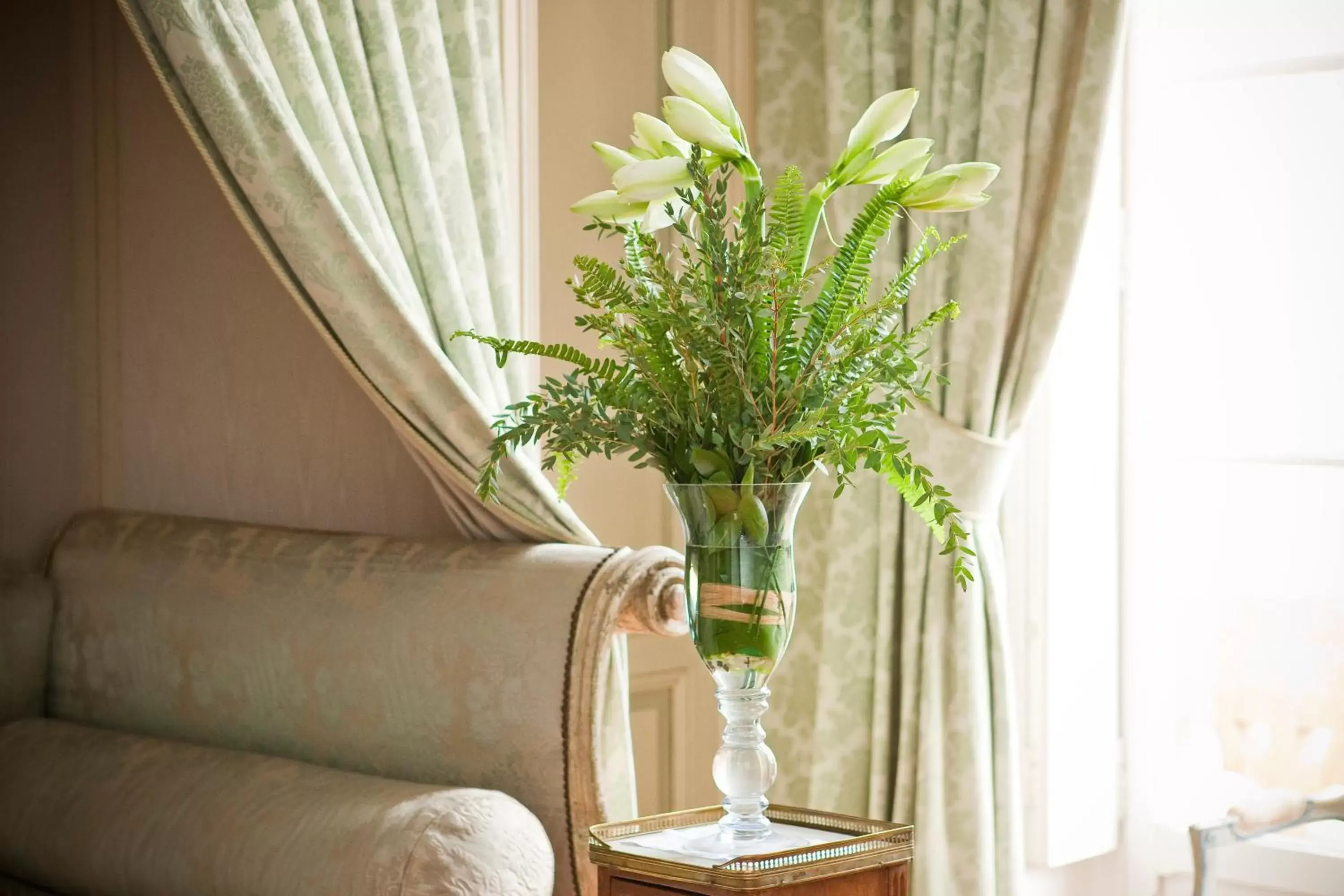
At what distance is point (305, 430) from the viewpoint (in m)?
2.71

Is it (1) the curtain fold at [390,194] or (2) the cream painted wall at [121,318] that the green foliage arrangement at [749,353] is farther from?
(2) the cream painted wall at [121,318]

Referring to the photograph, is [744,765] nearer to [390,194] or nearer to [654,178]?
[654,178]

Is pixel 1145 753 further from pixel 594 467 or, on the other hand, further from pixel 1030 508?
pixel 594 467

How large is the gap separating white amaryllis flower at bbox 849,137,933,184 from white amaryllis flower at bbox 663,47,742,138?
152 millimetres

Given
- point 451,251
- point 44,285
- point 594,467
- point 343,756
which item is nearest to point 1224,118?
point 594,467

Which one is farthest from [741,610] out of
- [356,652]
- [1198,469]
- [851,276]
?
[1198,469]

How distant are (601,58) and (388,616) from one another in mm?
1410

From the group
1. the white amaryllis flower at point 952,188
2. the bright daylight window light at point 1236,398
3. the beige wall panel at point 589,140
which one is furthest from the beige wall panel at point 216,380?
the bright daylight window light at point 1236,398

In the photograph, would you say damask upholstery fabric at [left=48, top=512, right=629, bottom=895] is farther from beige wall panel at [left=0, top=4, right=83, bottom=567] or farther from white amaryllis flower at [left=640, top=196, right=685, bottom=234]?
white amaryllis flower at [left=640, top=196, right=685, bottom=234]

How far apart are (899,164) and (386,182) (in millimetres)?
973

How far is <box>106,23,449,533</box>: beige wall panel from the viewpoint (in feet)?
8.68

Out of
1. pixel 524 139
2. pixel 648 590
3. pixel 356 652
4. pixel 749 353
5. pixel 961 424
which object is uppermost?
pixel 524 139

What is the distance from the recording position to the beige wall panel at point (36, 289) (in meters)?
3.00

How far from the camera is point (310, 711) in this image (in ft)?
7.43
